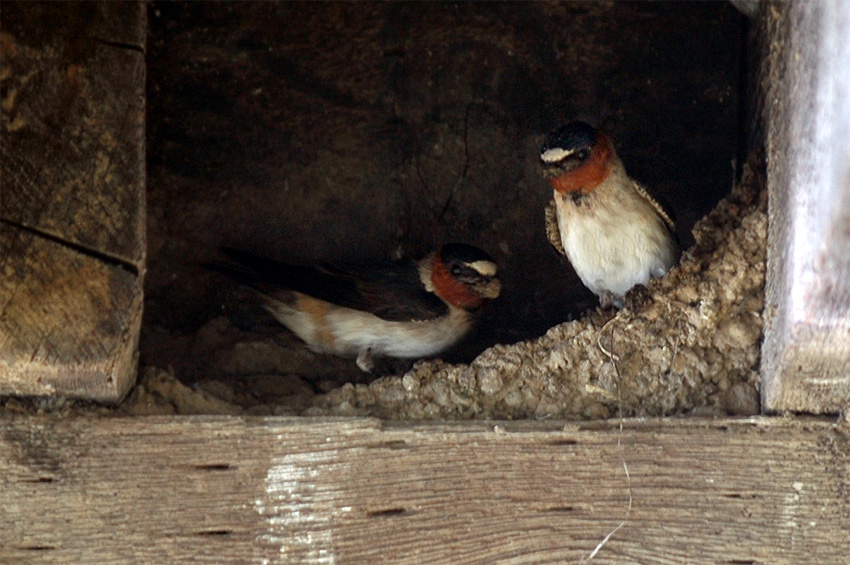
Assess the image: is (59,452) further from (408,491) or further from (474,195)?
(474,195)

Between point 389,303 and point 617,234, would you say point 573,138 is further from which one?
point 389,303

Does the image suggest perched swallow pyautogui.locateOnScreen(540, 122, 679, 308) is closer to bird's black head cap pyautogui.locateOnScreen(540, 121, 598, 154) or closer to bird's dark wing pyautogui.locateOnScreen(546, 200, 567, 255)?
bird's black head cap pyautogui.locateOnScreen(540, 121, 598, 154)

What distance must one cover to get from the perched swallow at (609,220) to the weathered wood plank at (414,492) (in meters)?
0.88

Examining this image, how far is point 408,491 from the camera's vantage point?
289cm

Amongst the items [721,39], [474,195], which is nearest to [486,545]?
[474,195]

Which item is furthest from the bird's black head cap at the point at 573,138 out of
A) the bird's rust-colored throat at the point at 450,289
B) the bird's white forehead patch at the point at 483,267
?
the bird's rust-colored throat at the point at 450,289

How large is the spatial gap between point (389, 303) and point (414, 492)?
118 centimetres

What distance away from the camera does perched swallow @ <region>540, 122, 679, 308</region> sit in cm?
370

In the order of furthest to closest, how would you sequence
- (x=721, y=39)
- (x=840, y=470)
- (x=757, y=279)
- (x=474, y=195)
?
1. (x=474, y=195)
2. (x=721, y=39)
3. (x=757, y=279)
4. (x=840, y=470)

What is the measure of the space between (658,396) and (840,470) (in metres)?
0.49

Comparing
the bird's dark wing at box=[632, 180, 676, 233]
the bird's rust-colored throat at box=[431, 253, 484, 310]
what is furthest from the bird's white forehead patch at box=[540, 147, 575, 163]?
the bird's rust-colored throat at box=[431, 253, 484, 310]

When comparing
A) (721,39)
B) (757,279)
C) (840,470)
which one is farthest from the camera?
(721,39)

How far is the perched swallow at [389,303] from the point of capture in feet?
13.0

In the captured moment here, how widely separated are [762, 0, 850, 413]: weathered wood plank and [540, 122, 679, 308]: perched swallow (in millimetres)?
666
